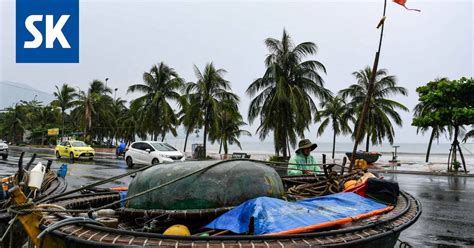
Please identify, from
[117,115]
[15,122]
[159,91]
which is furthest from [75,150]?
[15,122]

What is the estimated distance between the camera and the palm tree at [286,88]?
2350cm

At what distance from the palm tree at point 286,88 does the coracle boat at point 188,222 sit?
63.9 ft

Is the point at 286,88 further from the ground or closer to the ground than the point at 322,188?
further from the ground

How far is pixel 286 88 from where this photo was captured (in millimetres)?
23688

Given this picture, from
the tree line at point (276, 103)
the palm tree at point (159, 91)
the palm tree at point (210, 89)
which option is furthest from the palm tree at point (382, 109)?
the palm tree at point (159, 91)

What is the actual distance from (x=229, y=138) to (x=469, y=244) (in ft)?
125

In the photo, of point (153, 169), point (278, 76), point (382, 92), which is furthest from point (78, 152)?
point (153, 169)

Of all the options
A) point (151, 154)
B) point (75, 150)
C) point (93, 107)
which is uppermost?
point (93, 107)

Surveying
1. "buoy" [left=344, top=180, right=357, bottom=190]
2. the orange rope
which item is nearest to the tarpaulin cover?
the orange rope

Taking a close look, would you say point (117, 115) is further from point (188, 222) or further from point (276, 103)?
point (188, 222)

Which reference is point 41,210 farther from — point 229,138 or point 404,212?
point 229,138

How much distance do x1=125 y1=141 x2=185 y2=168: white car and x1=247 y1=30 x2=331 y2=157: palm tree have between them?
682 cm

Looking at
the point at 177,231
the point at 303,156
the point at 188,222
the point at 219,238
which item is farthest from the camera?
the point at 303,156

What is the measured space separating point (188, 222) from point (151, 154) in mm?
18168
